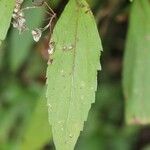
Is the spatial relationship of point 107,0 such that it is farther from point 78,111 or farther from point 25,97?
point 78,111

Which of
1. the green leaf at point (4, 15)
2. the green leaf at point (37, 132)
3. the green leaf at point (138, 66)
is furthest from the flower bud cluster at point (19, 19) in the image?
the green leaf at point (37, 132)

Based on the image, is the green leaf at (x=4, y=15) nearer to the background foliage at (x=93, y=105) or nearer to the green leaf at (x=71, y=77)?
the green leaf at (x=71, y=77)

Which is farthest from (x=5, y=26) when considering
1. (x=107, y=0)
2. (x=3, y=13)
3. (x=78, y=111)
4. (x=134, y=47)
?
(x=107, y=0)

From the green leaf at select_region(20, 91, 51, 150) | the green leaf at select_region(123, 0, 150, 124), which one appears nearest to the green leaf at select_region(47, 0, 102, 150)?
the green leaf at select_region(123, 0, 150, 124)

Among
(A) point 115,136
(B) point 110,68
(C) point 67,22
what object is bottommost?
(A) point 115,136

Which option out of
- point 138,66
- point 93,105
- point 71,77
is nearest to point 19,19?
point 71,77
